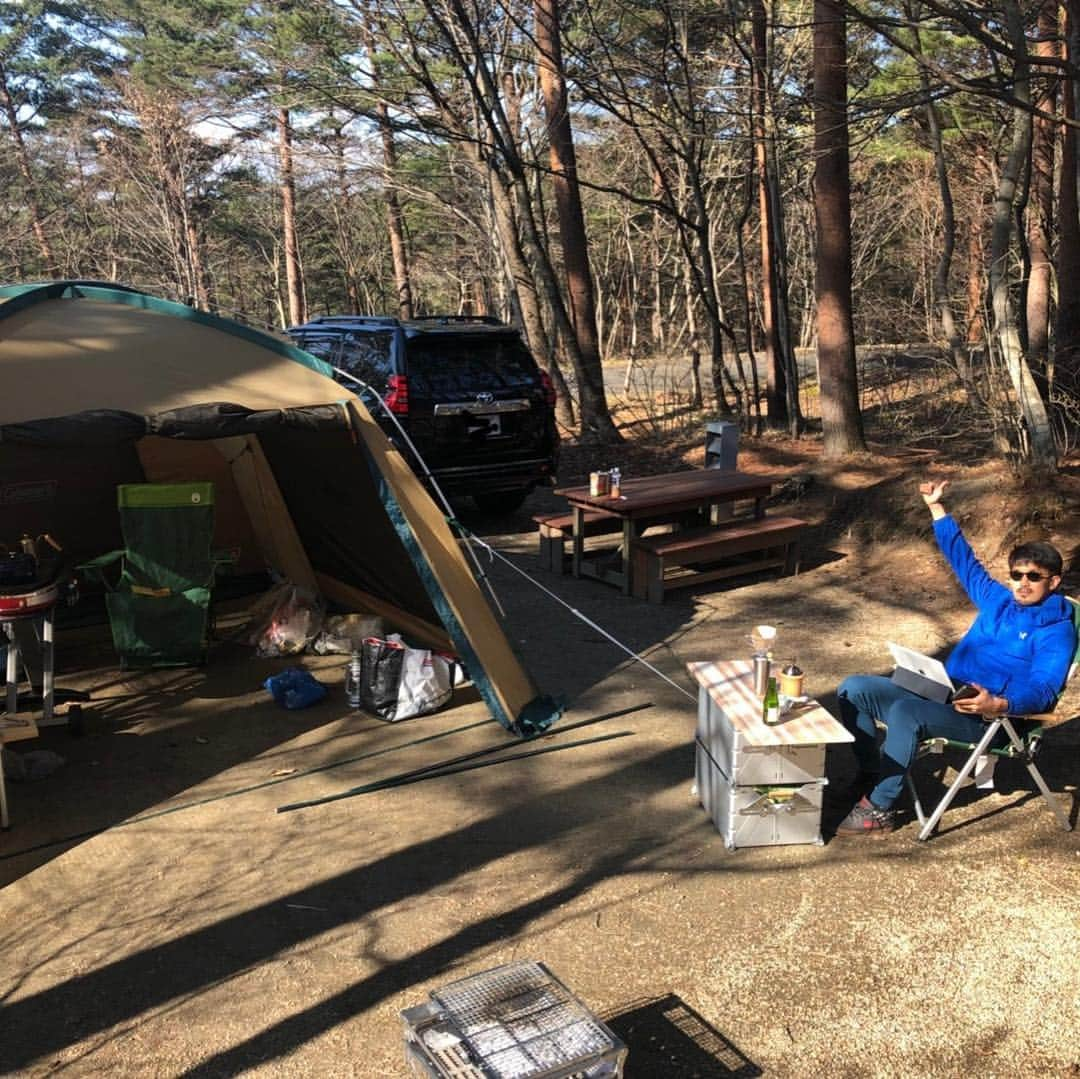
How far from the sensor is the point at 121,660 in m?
5.86

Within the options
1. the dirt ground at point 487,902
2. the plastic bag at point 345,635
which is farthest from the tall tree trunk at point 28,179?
the dirt ground at point 487,902

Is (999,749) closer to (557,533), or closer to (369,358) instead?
(557,533)

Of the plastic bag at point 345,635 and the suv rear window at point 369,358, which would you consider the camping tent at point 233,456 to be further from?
the suv rear window at point 369,358

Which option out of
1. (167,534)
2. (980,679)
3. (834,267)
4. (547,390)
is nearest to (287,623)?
(167,534)

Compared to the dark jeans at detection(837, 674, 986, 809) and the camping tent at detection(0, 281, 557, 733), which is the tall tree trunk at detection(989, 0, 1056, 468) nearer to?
the dark jeans at detection(837, 674, 986, 809)

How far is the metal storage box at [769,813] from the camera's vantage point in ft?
12.1

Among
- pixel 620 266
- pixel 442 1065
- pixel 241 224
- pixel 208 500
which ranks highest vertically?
pixel 241 224

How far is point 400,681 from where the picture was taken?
16.9 ft

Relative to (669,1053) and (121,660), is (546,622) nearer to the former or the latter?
(121,660)

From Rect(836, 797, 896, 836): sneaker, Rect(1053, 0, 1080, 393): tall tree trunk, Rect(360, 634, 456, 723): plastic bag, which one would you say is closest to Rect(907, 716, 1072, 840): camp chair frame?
Rect(836, 797, 896, 836): sneaker

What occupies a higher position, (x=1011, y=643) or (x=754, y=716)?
(x=1011, y=643)

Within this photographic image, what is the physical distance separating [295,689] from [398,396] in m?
3.67

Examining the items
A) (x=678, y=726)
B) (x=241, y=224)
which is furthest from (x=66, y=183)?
(x=678, y=726)

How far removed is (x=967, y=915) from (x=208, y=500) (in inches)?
171
